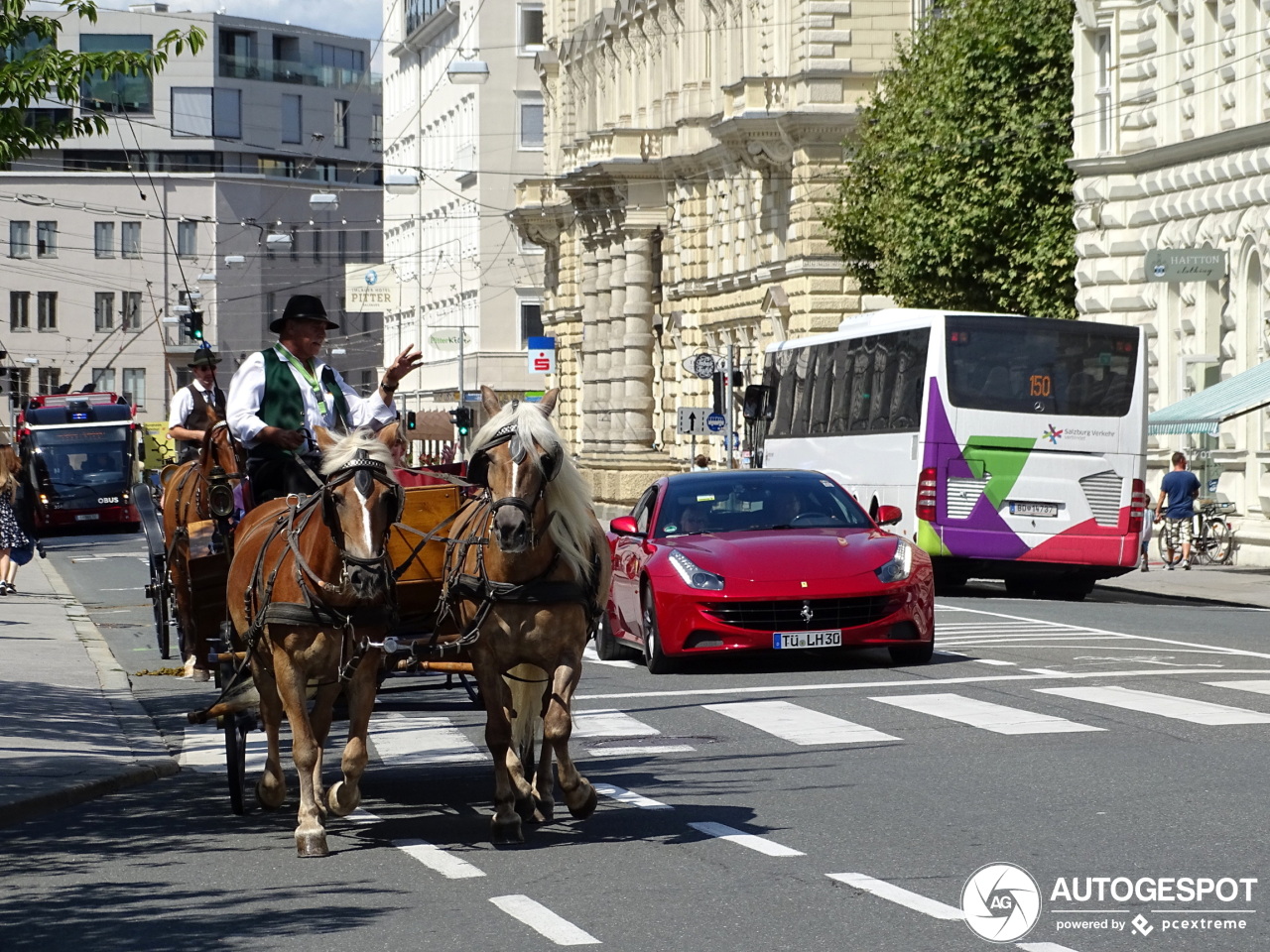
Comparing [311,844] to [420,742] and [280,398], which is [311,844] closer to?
[280,398]

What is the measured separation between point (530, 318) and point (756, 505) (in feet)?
262

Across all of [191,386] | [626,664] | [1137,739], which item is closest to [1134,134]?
[626,664]

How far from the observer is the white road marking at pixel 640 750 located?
43.9ft

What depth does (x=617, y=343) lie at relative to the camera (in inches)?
2862

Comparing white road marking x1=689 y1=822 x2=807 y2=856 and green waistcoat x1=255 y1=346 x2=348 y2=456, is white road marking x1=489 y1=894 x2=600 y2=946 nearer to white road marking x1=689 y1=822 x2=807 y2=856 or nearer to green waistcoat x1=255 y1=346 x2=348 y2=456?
white road marking x1=689 y1=822 x2=807 y2=856

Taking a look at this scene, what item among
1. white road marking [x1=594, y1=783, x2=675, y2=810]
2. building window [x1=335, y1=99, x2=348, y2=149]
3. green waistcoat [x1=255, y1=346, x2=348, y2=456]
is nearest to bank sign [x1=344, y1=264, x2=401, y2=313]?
building window [x1=335, y1=99, x2=348, y2=149]

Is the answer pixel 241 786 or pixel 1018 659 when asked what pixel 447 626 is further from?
pixel 1018 659

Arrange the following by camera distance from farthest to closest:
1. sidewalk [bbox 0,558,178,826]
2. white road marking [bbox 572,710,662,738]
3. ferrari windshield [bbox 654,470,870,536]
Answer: ferrari windshield [bbox 654,470,870,536] → white road marking [bbox 572,710,662,738] → sidewalk [bbox 0,558,178,826]

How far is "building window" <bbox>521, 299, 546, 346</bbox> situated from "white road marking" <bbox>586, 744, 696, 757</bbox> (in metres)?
85.0

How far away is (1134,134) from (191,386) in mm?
25670

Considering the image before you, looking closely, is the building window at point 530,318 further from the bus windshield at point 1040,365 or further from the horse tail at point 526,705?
the horse tail at point 526,705

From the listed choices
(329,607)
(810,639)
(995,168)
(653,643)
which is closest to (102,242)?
(995,168)

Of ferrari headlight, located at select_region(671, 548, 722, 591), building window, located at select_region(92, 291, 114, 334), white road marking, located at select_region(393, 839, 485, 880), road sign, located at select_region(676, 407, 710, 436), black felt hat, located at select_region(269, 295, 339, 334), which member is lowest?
white road marking, located at select_region(393, 839, 485, 880)

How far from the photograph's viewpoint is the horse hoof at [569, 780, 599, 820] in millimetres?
10164
